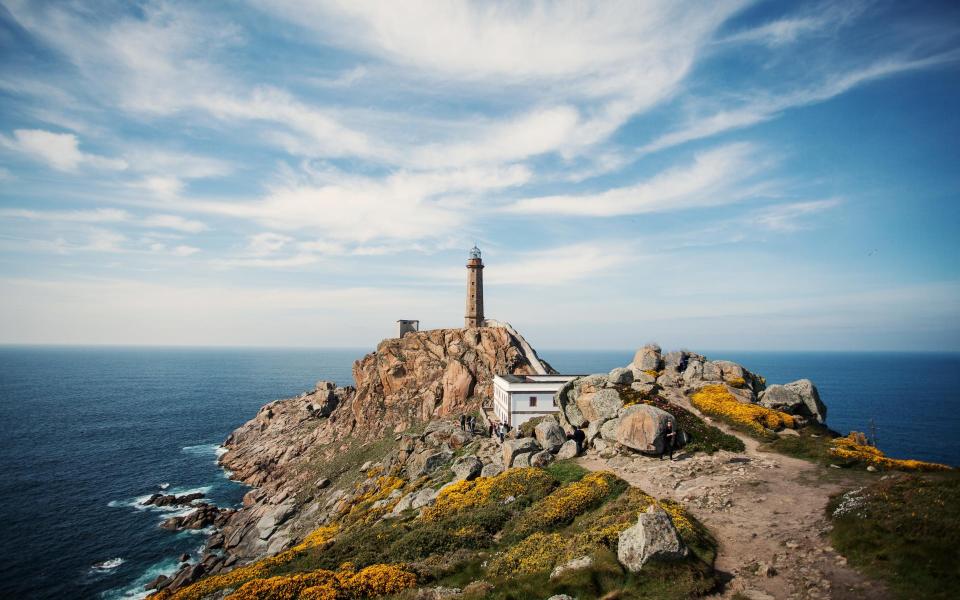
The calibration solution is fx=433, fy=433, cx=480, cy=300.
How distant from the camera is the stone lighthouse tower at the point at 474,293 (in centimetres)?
7856

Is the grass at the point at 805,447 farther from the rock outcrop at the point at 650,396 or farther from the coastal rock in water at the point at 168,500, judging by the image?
the coastal rock in water at the point at 168,500

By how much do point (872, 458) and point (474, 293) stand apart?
60.7 m

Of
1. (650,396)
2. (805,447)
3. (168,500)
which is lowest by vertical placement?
(168,500)

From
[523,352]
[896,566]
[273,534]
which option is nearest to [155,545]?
[273,534]

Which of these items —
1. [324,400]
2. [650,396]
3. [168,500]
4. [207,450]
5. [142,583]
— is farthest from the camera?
[324,400]

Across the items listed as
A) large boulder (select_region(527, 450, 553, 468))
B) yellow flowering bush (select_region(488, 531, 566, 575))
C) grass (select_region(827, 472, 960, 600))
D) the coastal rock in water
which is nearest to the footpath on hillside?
grass (select_region(827, 472, 960, 600))

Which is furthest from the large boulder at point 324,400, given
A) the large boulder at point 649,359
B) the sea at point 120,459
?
the large boulder at point 649,359

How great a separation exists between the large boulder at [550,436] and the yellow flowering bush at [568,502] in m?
7.95

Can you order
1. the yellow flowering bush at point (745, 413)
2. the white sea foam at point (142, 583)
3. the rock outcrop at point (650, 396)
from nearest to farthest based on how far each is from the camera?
the rock outcrop at point (650, 396), the yellow flowering bush at point (745, 413), the white sea foam at point (142, 583)

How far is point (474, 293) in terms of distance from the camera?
260 feet

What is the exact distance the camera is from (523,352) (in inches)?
2712

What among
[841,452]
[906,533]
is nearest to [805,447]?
[841,452]

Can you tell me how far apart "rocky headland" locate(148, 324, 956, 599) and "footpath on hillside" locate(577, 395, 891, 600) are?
0.26 ft

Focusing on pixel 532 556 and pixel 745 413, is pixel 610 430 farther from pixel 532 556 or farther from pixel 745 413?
pixel 532 556
